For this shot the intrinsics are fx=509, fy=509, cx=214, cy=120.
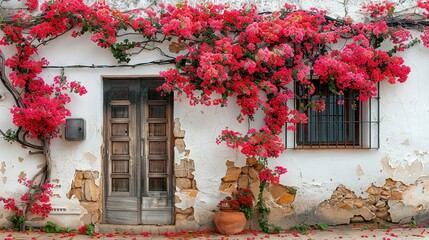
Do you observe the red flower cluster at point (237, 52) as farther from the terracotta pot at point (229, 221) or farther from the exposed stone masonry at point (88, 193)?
the terracotta pot at point (229, 221)

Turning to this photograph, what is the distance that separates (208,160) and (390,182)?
8.53 feet

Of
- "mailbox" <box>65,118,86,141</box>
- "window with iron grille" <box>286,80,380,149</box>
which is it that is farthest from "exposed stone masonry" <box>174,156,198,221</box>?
"window with iron grille" <box>286,80,380,149</box>

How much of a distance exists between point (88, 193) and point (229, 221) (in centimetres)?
202

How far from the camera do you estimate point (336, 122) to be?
24.0ft

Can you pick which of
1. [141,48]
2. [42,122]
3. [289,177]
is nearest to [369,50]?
[289,177]

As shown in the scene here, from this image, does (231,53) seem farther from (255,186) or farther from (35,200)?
(35,200)

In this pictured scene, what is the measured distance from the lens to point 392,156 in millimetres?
7215

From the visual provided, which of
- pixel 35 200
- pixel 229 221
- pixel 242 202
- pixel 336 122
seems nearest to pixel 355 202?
pixel 336 122

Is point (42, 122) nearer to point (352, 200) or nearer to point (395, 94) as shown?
point (352, 200)

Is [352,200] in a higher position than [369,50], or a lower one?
lower

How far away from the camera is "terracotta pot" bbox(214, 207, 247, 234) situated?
684 cm

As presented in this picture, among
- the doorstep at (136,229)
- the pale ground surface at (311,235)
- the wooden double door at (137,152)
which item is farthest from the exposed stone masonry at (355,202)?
the wooden double door at (137,152)

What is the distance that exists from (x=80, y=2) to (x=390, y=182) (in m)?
5.00

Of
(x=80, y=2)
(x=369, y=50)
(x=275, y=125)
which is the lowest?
(x=275, y=125)
